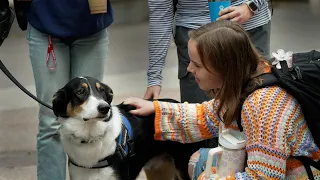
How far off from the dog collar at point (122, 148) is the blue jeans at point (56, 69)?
39 centimetres

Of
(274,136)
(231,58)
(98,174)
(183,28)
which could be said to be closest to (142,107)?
(98,174)

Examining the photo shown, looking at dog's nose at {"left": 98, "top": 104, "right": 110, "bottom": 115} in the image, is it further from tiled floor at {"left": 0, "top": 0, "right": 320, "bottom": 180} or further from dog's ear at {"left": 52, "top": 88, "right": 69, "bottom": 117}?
tiled floor at {"left": 0, "top": 0, "right": 320, "bottom": 180}

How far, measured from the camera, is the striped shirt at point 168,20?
94.3 inches

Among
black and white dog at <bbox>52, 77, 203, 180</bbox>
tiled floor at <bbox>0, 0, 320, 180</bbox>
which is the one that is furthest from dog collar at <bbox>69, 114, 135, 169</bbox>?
tiled floor at <bbox>0, 0, 320, 180</bbox>

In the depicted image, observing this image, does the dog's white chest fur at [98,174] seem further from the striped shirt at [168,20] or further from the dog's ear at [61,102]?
the striped shirt at [168,20]

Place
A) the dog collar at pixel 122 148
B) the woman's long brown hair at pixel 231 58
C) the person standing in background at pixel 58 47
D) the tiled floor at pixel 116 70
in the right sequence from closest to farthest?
the woman's long brown hair at pixel 231 58, the dog collar at pixel 122 148, the person standing in background at pixel 58 47, the tiled floor at pixel 116 70

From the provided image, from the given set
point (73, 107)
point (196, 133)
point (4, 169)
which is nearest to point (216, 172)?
point (196, 133)

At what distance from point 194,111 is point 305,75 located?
2.03ft

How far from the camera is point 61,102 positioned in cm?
207

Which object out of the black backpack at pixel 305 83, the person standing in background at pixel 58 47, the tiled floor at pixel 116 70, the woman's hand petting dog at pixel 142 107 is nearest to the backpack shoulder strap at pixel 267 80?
the black backpack at pixel 305 83

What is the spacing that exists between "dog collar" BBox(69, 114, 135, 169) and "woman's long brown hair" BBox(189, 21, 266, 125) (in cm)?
63

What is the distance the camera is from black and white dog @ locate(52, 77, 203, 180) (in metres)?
2.05

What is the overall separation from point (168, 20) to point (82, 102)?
69 cm

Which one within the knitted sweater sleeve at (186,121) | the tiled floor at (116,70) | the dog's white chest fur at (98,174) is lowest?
the tiled floor at (116,70)
